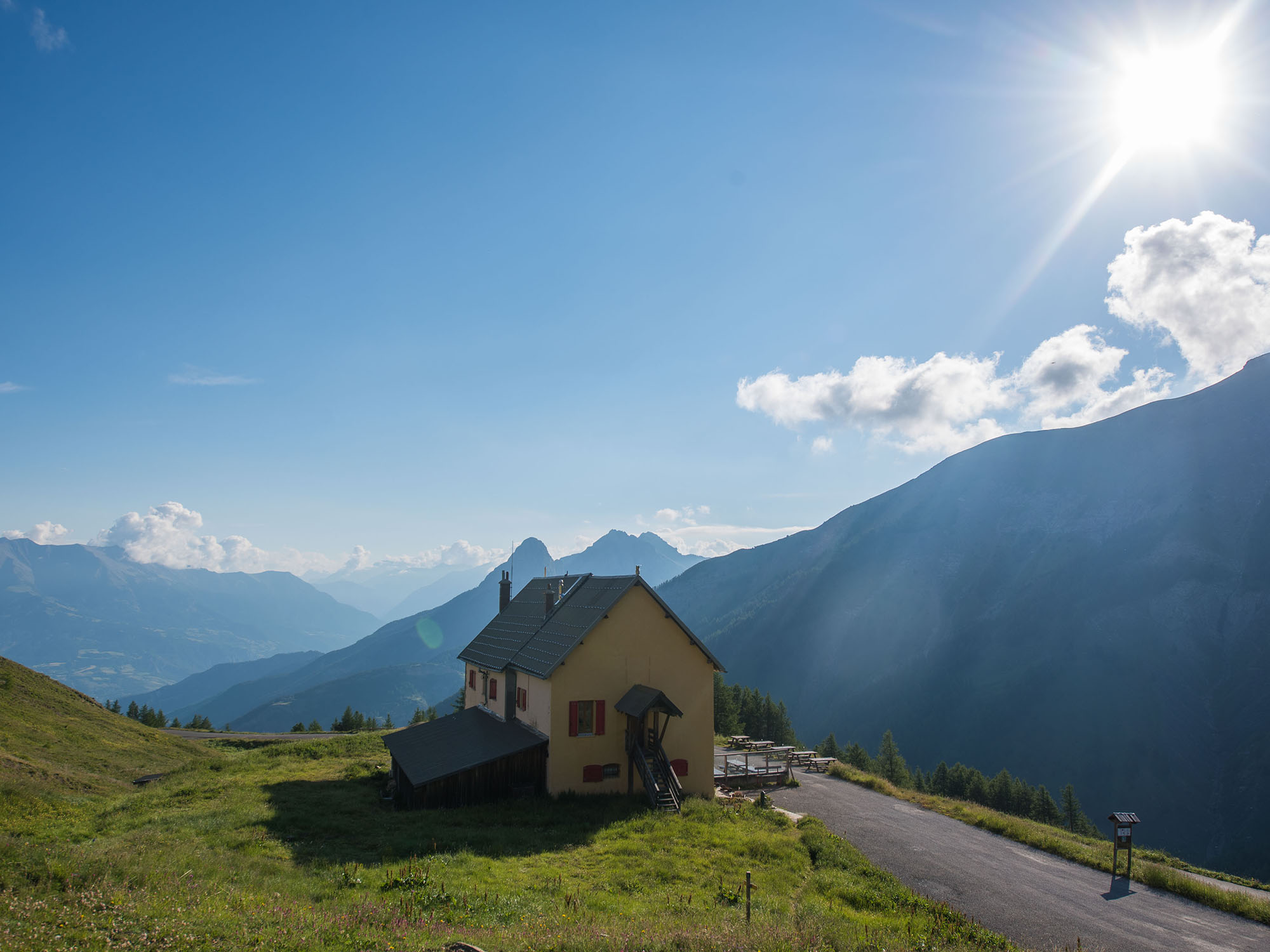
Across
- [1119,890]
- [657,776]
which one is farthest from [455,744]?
[1119,890]

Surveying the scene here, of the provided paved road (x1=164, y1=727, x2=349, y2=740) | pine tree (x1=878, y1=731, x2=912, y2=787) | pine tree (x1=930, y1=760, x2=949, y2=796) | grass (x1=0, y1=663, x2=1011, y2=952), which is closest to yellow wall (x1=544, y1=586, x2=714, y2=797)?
grass (x1=0, y1=663, x2=1011, y2=952)

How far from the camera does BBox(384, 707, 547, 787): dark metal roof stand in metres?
26.9

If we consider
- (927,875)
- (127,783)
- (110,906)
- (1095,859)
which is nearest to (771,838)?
(927,875)

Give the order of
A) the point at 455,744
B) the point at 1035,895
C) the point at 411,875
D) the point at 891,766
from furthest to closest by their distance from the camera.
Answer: the point at 891,766
the point at 455,744
the point at 1035,895
the point at 411,875

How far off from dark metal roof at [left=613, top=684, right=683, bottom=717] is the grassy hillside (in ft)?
72.0

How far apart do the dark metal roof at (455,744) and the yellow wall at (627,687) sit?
1639 millimetres

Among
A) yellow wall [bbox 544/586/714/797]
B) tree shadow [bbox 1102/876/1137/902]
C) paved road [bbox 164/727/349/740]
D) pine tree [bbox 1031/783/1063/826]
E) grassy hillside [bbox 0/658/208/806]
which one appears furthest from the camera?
pine tree [bbox 1031/783/1063/826]

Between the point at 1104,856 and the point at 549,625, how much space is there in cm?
2338

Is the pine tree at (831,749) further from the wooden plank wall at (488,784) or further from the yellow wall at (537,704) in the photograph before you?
the wooden plank wall at (488,784)

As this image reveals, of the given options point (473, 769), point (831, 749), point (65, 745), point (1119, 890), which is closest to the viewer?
point (1119, 890)

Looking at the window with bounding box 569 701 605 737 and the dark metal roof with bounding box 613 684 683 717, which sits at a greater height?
the dark metal roof with bounding box 613 684 683 717

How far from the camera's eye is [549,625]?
33.0 metres

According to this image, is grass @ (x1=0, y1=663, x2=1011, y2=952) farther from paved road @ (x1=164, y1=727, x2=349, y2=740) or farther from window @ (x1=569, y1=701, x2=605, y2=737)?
paved road @ (x1=164, y1=727, x2=349, y2=740)

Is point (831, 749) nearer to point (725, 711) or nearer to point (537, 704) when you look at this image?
point (725, 711)
